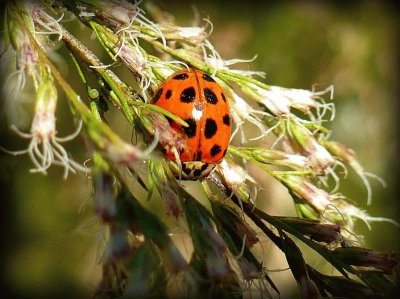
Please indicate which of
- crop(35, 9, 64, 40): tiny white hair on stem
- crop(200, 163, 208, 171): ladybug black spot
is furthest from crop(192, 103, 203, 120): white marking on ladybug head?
crop(35, 9, 64, 40): tiny white hair on stem

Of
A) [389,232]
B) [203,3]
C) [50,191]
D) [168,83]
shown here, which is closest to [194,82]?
[168,83]

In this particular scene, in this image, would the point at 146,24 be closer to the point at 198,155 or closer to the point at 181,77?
the point at 181,77

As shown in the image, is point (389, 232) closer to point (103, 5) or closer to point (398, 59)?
point (398, 59)

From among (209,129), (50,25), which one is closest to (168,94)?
(209,129)

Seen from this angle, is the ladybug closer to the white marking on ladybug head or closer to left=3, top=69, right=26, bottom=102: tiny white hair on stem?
the white marking on ladybug head

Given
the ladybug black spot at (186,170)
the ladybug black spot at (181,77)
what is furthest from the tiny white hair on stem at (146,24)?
the ladybug black spot at (186,170)

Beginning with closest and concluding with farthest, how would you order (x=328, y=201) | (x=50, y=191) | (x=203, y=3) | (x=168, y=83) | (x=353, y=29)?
(x=168, y=83) → (x=328, y=201) → (x=50, y=191) → (x=203, y=3) → (x=353, y=29)
